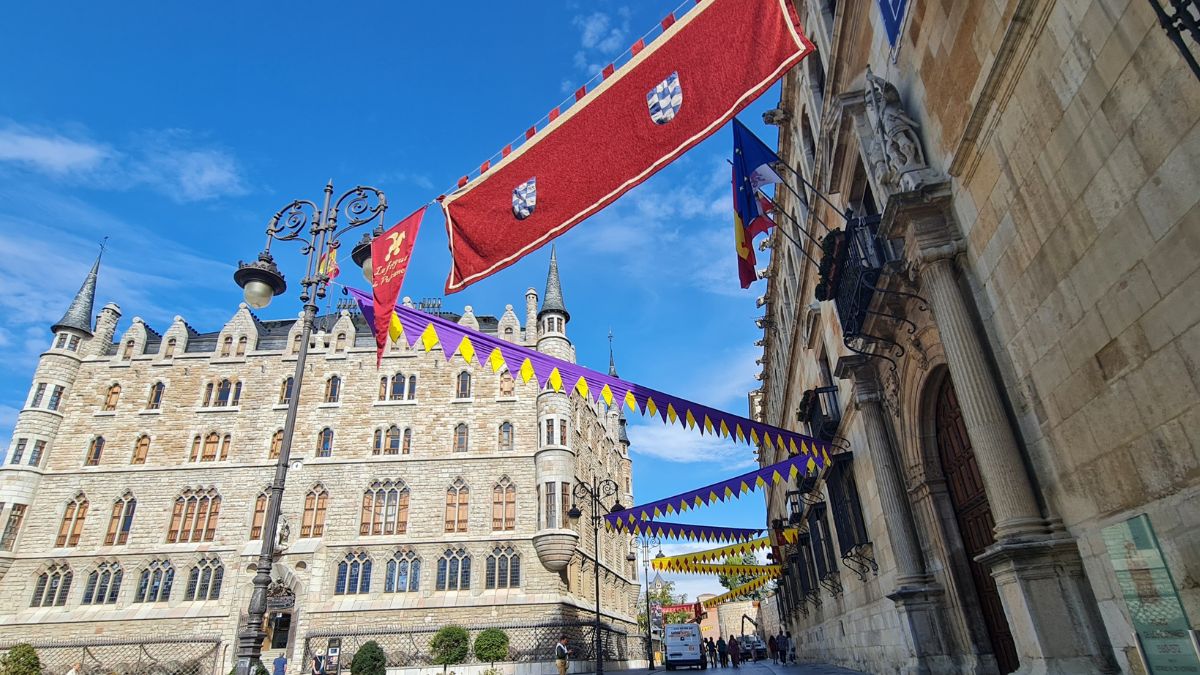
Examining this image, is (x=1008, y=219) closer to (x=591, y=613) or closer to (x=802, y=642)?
(x=802, y=642)

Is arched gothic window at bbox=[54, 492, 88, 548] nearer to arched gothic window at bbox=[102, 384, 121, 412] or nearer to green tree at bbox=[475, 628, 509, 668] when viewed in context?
arched gothic window at bbox=[102, 384, 121, 412]

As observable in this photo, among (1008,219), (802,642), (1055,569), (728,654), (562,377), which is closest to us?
(1055,569)

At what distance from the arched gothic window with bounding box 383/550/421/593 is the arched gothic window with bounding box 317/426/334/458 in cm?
716

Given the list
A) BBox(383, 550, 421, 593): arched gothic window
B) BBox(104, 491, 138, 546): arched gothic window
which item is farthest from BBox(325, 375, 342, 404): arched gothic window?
BBox(104, 491, 138, 546): arched gothic window

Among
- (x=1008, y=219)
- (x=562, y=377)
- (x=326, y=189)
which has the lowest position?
(x=1008, y=219)

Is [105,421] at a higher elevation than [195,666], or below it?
higher

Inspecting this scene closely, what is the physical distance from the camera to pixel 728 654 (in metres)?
44.3

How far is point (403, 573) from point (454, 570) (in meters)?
2.56

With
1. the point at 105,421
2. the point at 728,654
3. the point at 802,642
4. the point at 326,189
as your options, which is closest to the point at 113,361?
the point at 105,421

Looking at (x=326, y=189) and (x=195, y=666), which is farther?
(x=195, y=666)

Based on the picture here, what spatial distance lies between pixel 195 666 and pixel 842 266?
34.6 m

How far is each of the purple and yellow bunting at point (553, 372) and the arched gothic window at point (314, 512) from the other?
24.6 meters

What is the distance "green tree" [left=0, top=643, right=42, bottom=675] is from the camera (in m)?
20.8

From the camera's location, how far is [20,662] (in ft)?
69.5
